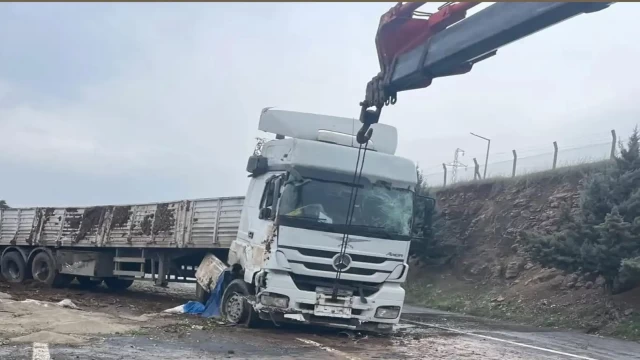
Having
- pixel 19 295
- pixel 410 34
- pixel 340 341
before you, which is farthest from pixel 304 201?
pixel 19 295

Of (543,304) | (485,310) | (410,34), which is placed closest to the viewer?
(410,34)

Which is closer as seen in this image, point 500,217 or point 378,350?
point 378,350

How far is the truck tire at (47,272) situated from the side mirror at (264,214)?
10305 millimetres

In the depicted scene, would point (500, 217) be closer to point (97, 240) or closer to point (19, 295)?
point (97, 240)

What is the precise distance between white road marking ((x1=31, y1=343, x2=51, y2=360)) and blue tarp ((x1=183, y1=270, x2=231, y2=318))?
432 cm

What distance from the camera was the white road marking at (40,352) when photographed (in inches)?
315

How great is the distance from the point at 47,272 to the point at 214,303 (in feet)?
29.0

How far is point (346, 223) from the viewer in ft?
36.9

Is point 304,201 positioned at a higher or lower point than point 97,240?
higher

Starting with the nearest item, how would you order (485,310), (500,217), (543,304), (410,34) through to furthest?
(410,34) < (543,304) < (485,310) < (500,217)

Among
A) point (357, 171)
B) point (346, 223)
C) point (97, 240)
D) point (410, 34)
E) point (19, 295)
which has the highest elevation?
point (410, 34)

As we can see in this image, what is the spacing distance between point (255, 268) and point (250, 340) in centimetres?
141

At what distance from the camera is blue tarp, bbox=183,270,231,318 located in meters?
12.9

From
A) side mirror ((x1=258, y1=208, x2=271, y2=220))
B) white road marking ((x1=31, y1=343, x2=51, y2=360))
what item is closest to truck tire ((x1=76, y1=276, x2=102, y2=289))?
side mirror ((x1=258, y1=208, x2=271, y2=220))
